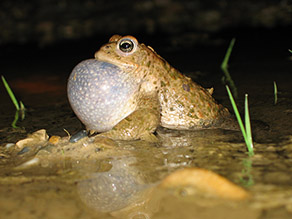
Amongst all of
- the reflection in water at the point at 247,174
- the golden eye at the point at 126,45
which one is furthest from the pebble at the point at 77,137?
the reflection in water at the point at 247,174

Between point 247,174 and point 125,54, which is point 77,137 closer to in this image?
point 125,54

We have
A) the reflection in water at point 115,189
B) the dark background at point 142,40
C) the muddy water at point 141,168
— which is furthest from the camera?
the dark background at point 142,40

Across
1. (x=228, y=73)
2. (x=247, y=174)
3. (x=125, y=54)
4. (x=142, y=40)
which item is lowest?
(x=247, y=174)

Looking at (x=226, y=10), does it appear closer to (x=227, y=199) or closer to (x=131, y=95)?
(x=131, y=95)

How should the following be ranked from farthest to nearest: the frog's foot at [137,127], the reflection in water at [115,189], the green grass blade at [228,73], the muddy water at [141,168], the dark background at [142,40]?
the dark background at [142,40] < the green grass blade at [228,73] < the frog's foot at [137,127] < the reflection in water at [115,189] < the muddy water at [141,168]

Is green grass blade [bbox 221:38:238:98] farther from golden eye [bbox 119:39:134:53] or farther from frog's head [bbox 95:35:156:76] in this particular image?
golden eye [bbox 119:39:134:53]

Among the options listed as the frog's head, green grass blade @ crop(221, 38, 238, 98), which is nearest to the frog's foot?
the frog's head

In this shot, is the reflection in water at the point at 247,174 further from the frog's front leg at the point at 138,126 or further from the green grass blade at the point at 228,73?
the green grass blade at the point at 228,73

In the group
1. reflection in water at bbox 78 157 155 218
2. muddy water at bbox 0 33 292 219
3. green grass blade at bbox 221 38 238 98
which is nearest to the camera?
muddy water at bbox 0 33 292 219

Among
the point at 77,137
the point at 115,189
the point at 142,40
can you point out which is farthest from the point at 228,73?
the point at 142,40
